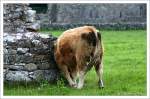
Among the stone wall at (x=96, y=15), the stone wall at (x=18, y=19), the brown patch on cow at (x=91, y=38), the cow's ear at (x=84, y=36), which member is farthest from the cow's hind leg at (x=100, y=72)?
the stone wall at (x=96, y=15)

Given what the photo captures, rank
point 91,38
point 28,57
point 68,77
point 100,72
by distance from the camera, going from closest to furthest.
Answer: point 91,38, point 100,72, point 28,57, point 68,77

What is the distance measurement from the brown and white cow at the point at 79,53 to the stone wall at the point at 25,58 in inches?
12.9

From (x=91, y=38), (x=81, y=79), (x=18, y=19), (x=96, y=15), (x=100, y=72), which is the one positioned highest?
(x=96, y=15)

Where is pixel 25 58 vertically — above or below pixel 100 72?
above

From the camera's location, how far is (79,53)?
1092cm

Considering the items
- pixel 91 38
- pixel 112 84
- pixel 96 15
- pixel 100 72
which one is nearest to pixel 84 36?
→ pixel 91 38

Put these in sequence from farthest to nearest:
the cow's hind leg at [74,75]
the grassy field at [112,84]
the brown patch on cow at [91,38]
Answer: the cow's hind leg at [74,75] < the brown patch on cow at [91,38] < the grassy field at [112,84]

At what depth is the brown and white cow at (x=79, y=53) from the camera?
10.9 metres

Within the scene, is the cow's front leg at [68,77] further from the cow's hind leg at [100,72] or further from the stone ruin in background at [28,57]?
the cow's hind leg at [100,72]

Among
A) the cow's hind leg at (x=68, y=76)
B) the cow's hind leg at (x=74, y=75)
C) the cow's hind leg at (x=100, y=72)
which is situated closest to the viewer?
the cow's hind leg at (x=100, y=72)

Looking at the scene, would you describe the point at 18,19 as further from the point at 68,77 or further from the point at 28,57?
the point at 68,77

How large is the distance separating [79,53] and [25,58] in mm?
1161

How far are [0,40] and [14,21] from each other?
1.16 meters

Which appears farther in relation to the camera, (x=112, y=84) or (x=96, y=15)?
(x=96, y=15)
